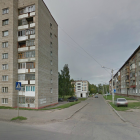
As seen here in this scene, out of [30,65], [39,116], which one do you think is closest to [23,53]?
[30,65]

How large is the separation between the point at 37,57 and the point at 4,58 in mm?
5549

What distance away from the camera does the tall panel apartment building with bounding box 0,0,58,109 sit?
2172cm

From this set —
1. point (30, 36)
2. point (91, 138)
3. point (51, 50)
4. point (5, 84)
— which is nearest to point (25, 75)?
point (5, 84)

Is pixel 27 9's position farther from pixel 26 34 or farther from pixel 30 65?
pixel 30 65

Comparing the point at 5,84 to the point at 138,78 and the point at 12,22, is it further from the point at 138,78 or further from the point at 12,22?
the point at 138,78

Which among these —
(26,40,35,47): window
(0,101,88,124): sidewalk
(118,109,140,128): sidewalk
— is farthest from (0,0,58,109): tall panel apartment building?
(118,109,140,128): sidewalk

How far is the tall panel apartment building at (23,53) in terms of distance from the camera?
21.7 metres

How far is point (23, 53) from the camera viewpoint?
917 inches

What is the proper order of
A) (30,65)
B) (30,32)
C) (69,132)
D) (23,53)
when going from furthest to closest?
(23,53), (30,32), (30,65), (69,132)

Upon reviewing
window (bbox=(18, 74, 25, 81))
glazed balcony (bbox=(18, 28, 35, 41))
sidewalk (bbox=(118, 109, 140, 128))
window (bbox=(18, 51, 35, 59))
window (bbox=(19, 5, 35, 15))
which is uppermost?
window (bbox=(19, 5, 35, 15))

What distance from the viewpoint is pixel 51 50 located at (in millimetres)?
28234

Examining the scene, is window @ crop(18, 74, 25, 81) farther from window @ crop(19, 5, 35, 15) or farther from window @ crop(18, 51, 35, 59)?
window @ crop(19, 5, 35, 15)

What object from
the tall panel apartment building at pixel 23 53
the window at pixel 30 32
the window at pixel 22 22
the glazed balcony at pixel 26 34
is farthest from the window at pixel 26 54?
the window at pixel 22 22

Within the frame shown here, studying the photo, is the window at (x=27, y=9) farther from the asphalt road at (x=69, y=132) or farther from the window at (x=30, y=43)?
the asphalt road at (x=69, y=132)
